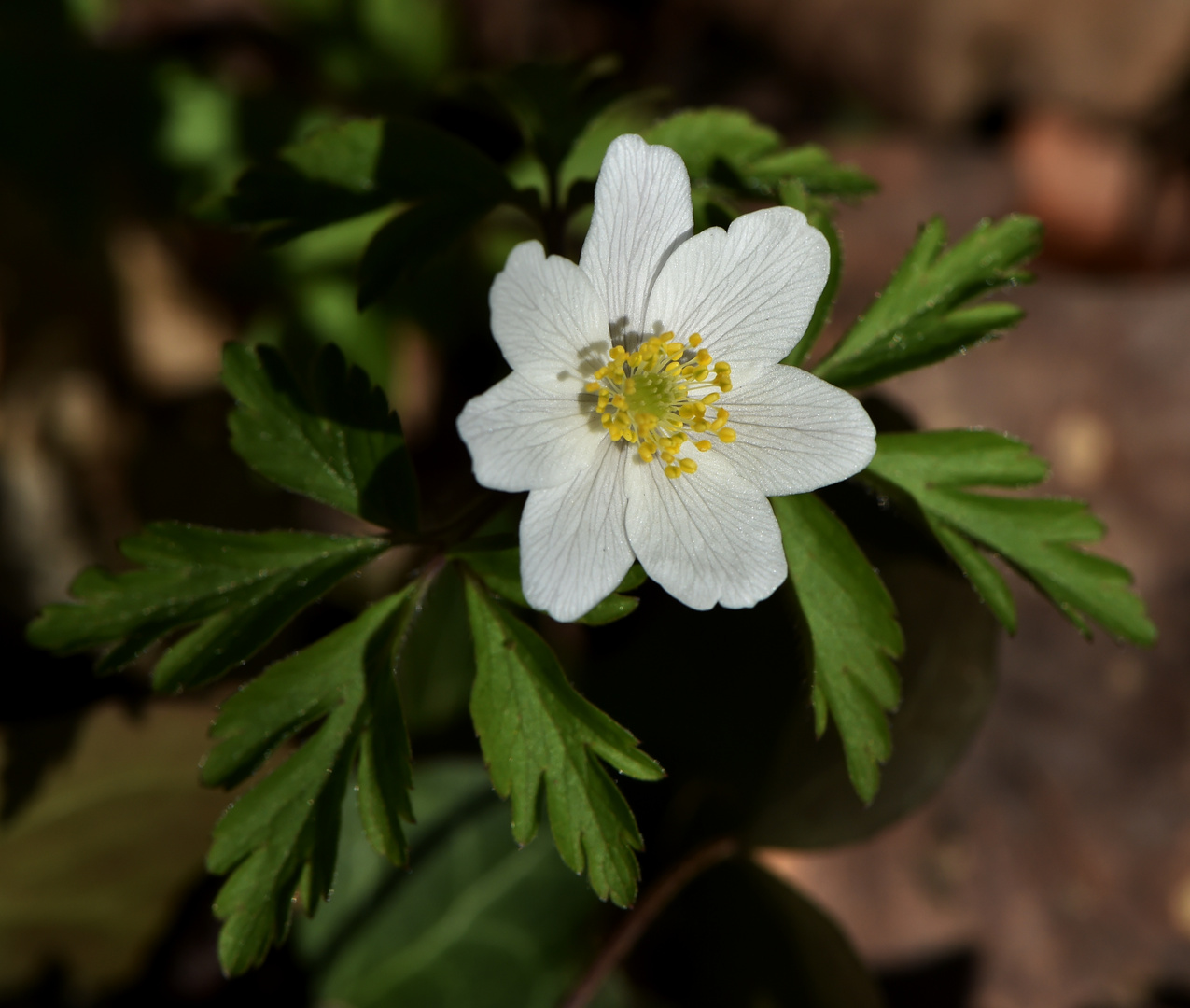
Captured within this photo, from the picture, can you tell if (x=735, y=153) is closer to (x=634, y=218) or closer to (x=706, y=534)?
(x=634, y=218)

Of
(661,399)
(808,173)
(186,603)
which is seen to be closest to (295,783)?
(186,603)

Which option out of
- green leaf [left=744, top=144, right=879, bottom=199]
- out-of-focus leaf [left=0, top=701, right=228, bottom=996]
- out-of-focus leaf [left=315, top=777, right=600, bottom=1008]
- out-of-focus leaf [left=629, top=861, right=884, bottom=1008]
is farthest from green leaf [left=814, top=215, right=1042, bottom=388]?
out-of-focus leaf [left=0, top=701, right=228, bottom=996]

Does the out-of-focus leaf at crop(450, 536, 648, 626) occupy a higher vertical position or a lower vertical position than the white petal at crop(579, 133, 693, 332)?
lower

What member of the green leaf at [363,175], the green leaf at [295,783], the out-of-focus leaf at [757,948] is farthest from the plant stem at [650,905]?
the green leaf at [363,175]

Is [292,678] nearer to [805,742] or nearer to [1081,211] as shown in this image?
[805,742]

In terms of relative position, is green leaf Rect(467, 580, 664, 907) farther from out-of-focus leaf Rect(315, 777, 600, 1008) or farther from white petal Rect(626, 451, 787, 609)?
out-of-focus leaf Rect(315, 777, 600, 1008)

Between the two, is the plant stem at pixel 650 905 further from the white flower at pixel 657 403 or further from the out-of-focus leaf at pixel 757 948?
the white flower at pixel 657 403
